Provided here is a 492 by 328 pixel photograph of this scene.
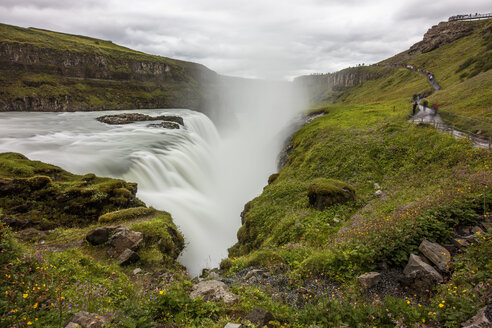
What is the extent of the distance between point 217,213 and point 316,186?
13380mm

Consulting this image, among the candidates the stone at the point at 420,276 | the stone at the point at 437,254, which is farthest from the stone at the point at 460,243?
the stone at the point at 420,276

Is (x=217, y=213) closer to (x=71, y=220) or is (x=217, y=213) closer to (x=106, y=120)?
(x=71, y=220)

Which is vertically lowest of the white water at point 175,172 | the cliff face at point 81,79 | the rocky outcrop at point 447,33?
the white water at point 175,172

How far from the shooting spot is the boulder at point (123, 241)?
1045cm

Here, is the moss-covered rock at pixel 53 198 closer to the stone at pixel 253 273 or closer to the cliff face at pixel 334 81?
the stone at pixel 253 273

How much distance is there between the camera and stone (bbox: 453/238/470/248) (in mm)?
6696

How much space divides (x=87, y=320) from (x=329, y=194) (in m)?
13.3

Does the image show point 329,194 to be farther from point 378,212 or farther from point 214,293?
point 214,293

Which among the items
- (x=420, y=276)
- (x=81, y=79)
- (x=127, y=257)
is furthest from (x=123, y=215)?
(x=81, y=79)

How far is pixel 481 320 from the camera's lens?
4.14 m

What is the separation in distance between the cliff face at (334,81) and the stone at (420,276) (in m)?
122

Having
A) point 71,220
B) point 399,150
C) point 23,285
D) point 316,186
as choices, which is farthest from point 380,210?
point 71,220

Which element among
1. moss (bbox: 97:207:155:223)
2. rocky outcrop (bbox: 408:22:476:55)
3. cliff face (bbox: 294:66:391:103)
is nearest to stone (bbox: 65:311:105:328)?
moss (bbox: 97:207:155:223)

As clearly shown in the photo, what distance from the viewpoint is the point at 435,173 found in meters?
14.3
